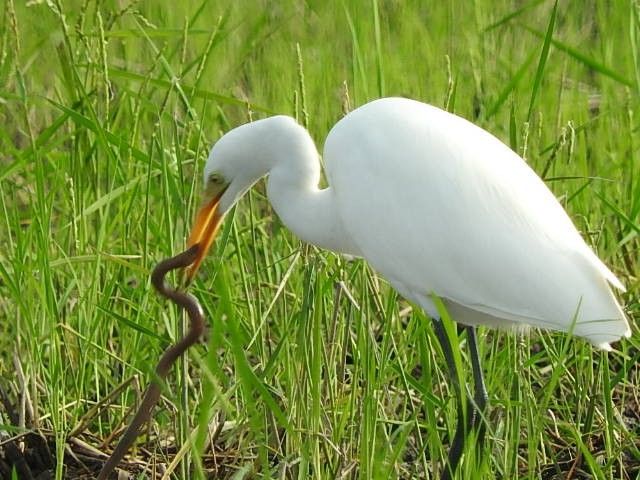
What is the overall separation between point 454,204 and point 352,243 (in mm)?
292

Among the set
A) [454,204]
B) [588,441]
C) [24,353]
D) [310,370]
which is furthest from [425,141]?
[24,353]

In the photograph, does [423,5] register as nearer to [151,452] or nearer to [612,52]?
[612,52]

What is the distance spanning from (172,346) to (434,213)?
54 centimetres

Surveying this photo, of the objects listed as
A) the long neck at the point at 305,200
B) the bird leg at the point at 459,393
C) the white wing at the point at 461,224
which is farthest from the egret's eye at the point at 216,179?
the bird leg at the point at 459,393

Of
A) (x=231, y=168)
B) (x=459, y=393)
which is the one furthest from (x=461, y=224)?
(x=231, y=168)

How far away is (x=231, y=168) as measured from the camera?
9.10ft

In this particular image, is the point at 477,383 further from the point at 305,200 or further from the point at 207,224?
the point at 207,224

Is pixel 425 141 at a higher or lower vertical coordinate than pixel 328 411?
higher

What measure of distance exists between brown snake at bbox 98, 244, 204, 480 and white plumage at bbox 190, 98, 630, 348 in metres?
0.28

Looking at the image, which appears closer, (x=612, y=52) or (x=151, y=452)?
(x=151, y=452)

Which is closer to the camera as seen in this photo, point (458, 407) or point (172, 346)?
point (172, 346)

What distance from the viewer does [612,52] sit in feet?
14.2

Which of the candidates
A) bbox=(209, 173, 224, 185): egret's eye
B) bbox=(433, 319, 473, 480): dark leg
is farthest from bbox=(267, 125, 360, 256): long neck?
bbox=(433, 319, 473, 480): dark leg

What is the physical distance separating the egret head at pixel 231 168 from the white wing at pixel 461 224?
0.40 ft
